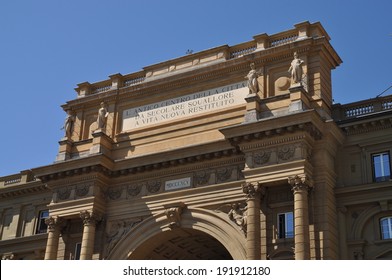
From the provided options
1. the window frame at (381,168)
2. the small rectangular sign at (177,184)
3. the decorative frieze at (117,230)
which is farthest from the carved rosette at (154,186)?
the window frame at (381,168)

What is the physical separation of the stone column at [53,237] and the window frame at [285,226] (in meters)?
12.3

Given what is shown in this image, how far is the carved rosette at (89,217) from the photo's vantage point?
3177 cm

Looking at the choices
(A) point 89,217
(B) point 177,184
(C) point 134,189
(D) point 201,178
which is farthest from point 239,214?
(A) point 89,217

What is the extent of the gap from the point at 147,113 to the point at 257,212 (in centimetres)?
999

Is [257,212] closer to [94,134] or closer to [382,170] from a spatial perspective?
[382,170]

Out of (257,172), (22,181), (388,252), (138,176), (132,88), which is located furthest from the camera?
(22,181)

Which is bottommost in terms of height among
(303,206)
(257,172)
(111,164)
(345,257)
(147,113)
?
(345,257)

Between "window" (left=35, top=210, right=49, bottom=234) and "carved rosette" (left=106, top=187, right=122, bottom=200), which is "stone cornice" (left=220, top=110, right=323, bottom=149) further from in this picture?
"window" (left=35, top=210, right=49, bottom=234)

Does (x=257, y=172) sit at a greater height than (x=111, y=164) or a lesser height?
lesser

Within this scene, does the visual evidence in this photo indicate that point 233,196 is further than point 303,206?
Yes

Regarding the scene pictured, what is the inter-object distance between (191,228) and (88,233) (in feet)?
17.9

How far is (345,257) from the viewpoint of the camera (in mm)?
26703

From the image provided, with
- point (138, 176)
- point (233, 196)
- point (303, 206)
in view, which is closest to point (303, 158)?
point (303, 206)

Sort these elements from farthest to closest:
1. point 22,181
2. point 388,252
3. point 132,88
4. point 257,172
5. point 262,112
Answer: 1. point 22,181
2. point 132,88
3. point 262,112
4. point 257,172
5. point 388,252
